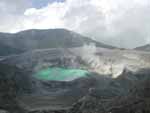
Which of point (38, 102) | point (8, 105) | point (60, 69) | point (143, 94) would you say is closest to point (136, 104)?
point (143, 94)

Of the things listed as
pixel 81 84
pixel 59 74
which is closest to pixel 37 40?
pixel 59 74

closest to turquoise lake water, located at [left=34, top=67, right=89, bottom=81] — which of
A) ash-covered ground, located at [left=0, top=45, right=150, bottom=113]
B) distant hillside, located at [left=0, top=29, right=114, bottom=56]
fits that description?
ash-covered ground, located at [left=0, top=45, right=150, bottom=113]

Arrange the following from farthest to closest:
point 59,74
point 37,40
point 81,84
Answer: point 37,40
point 59,74
point 81,84

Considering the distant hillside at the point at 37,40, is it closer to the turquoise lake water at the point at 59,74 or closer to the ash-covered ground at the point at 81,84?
the ash-covered ground at the point at 81,84

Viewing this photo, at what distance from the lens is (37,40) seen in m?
162

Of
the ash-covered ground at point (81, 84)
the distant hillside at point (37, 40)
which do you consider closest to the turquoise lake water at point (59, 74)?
the ash-covered ground at point (81, 84)

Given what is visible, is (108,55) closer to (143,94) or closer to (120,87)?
(120,87)

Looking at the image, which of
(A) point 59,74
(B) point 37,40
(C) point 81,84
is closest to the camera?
(C) point 81,84

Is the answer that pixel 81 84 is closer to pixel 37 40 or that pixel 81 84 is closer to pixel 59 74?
pixel 59 74

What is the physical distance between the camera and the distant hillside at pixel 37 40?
471 feet

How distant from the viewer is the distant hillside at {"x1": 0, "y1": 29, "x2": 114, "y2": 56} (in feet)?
471

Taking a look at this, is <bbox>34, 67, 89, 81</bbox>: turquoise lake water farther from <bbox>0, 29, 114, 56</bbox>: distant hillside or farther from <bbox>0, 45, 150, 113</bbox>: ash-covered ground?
<bbox>0, 29, 114, 56</bbox>: distant hillside

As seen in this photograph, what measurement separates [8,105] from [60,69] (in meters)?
52.7

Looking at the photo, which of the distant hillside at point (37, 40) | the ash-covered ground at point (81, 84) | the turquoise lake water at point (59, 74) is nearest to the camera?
the ash-covered ground at point (81, 84)
